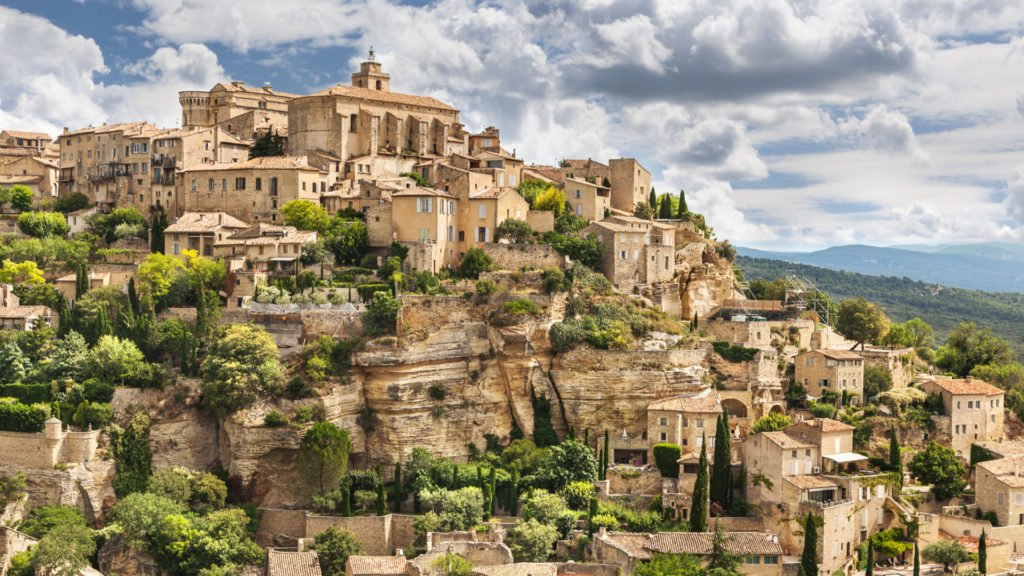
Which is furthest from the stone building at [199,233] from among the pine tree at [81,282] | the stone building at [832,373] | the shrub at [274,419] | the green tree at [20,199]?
the stone building at [832,373]

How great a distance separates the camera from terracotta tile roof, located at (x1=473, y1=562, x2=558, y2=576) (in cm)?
4244

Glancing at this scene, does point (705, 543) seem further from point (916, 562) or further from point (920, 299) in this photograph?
point (920, 299)

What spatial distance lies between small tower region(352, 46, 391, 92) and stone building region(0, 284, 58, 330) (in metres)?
26.7

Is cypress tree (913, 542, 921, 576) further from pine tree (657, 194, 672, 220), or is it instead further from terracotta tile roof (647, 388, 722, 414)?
pine tree (657, 194, 672, 220)

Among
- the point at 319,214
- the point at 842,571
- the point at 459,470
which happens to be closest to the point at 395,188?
the point at 319,214

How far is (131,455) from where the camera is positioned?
49.9 meters

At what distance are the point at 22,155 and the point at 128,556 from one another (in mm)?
41454

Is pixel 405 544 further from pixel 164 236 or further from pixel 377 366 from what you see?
pixel 164 236

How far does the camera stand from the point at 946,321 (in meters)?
132

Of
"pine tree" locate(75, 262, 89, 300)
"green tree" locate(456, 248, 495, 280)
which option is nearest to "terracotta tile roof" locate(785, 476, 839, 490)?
→ "green tree" locate(456, 248, 495, 280)

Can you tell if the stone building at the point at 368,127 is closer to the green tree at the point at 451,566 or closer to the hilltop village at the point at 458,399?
the hilltop village at the point at 458,399

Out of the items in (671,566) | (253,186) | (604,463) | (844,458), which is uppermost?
(253,186)

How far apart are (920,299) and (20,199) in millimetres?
111776

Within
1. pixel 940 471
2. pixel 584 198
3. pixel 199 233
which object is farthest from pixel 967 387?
pixel 199 233
